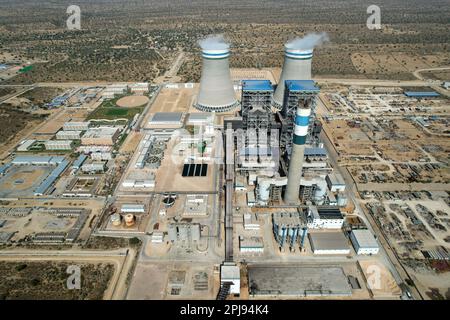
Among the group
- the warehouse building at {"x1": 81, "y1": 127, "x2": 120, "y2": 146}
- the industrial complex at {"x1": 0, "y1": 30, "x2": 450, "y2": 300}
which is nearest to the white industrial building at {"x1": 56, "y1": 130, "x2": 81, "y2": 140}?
the industrial complex at {"x1": 0, "y1": 30, "x2": 450, "y2": 300}

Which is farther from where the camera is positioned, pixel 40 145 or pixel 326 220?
pixel 40 145

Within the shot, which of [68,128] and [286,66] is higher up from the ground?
[286,66]

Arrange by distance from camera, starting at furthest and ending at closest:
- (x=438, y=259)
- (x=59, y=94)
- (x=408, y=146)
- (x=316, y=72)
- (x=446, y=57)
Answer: (x=446, y=57), (x=316, y=72), (x=59, y=94), (x=408, y=146), (x=438, y=259)

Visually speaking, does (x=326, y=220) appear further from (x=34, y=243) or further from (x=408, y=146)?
(x=34, y=243)

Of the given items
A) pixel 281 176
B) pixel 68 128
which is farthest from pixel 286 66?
pixel 68 128

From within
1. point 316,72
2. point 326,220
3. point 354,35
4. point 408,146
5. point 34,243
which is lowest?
point 34,243

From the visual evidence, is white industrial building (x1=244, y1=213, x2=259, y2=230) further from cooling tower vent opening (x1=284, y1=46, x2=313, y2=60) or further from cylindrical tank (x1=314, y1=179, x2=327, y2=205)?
cooling tower vent opening (x1=284, y1=46, x2=313, y2=60)

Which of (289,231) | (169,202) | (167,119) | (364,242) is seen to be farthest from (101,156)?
(364,242)
